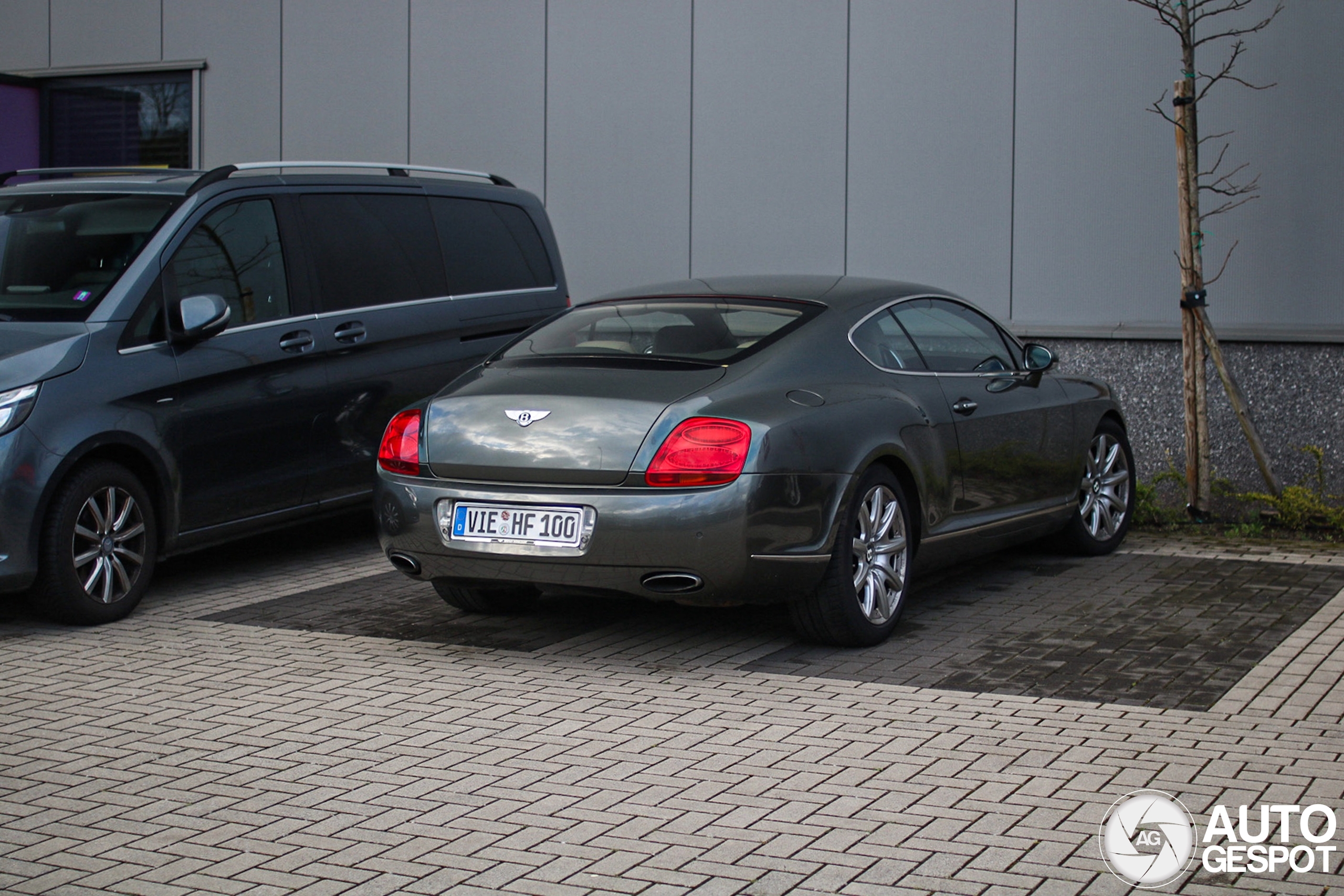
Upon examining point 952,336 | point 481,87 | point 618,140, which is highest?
point 481,87

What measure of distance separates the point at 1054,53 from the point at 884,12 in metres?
1.31

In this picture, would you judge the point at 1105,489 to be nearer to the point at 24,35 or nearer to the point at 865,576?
the point at 865,576

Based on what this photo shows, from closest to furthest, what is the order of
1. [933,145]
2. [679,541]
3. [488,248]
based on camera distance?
[679,541] < [488,248] < [933,145]

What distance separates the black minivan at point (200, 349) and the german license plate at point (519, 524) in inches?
72.7

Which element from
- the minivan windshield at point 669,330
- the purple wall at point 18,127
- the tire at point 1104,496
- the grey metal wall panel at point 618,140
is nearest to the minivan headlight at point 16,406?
the minivan windshield at point 669,330

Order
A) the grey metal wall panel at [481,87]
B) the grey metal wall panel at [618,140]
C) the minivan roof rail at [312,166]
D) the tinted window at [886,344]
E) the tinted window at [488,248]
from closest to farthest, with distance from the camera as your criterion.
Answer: the tinted window at [886,344]
the minivan roof rail at [312,166]
the tinted window at [488,248]
the grey metal wall panel at [618,140]
the grey metal wall panel at [481,87]

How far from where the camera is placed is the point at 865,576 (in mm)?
6176

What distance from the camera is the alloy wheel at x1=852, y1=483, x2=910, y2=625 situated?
6.14 m

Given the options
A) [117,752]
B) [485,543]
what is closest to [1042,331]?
[485,543]

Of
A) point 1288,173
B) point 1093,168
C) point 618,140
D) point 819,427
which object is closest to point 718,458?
point 819,427

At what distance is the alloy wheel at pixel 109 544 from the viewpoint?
6.61 meters

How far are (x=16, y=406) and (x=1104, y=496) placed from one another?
18.4ft

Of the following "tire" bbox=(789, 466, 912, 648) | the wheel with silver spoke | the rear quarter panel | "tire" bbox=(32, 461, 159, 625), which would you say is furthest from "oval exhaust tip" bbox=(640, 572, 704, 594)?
"tire" bbox=(32, 461, 159, 625)

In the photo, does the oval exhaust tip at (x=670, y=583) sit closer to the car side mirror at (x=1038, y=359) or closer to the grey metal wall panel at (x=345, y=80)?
the car side mirror at (x=1038, y=359)
